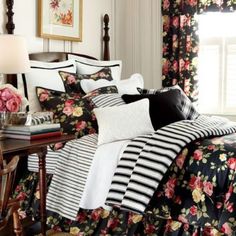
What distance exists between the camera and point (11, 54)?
2.63m

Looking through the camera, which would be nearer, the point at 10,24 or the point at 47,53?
the point at 10,24

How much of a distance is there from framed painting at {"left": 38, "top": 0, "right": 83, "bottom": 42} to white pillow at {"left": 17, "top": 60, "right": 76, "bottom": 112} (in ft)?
1.13

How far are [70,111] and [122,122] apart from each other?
17.2 inches

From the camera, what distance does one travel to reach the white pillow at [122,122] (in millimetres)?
2623

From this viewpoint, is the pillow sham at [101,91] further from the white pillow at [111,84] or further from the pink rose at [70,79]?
the pink rose at [70,79]

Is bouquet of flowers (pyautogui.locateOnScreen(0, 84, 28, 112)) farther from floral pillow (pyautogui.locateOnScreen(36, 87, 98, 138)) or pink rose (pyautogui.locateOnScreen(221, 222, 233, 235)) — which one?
pink rose (pyautogui.locateOnScreen(221, 222, 233, 235))

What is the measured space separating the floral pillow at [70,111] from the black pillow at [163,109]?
1.22 feet

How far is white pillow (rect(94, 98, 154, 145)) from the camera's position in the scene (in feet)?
8.61

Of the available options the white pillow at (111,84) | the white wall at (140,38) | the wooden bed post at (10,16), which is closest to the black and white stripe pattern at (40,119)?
the white pillow at (111,84)

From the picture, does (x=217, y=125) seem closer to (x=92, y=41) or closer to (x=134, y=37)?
(x=92, y=41)

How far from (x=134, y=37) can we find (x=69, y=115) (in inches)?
83.8

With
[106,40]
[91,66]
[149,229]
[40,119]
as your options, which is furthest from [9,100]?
[106,40]

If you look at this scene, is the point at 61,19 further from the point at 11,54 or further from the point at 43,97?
the point at 11,54

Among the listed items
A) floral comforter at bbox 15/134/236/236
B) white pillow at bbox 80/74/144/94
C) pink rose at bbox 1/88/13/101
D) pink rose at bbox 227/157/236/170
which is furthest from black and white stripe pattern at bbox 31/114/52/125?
pink rose at bbox 227/157/236/170
